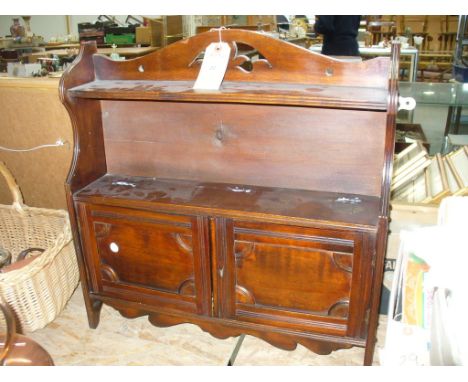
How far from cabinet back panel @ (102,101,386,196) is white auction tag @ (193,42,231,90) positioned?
18cm

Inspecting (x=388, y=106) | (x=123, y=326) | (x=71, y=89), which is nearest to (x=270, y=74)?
(x=388, y=106)

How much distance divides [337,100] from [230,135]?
53 centimetres

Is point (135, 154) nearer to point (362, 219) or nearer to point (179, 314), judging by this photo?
point (179, 314)

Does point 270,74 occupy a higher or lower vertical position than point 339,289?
higher

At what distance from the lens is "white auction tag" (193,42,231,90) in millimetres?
1543

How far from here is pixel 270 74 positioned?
5.19 feet

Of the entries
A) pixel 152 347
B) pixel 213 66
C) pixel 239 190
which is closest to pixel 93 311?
pixel 152 347

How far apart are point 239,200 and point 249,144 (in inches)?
10.2

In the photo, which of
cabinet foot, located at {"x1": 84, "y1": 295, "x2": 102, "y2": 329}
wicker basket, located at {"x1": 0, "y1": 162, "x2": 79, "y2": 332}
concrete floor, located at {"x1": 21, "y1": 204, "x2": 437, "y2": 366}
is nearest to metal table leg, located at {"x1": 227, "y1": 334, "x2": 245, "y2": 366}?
concrete floor, located at {"x1": 21, "y1": 204, "x2": 437, "y2": 366}

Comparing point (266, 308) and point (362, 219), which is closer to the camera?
point (362, 219)

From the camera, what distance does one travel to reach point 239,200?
1595 millimetres

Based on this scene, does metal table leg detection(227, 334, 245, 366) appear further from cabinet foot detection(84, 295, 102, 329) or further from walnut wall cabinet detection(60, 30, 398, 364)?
cabinet foot detection(84, 295, 102, 329)

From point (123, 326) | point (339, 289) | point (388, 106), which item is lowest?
point (123, 326)
